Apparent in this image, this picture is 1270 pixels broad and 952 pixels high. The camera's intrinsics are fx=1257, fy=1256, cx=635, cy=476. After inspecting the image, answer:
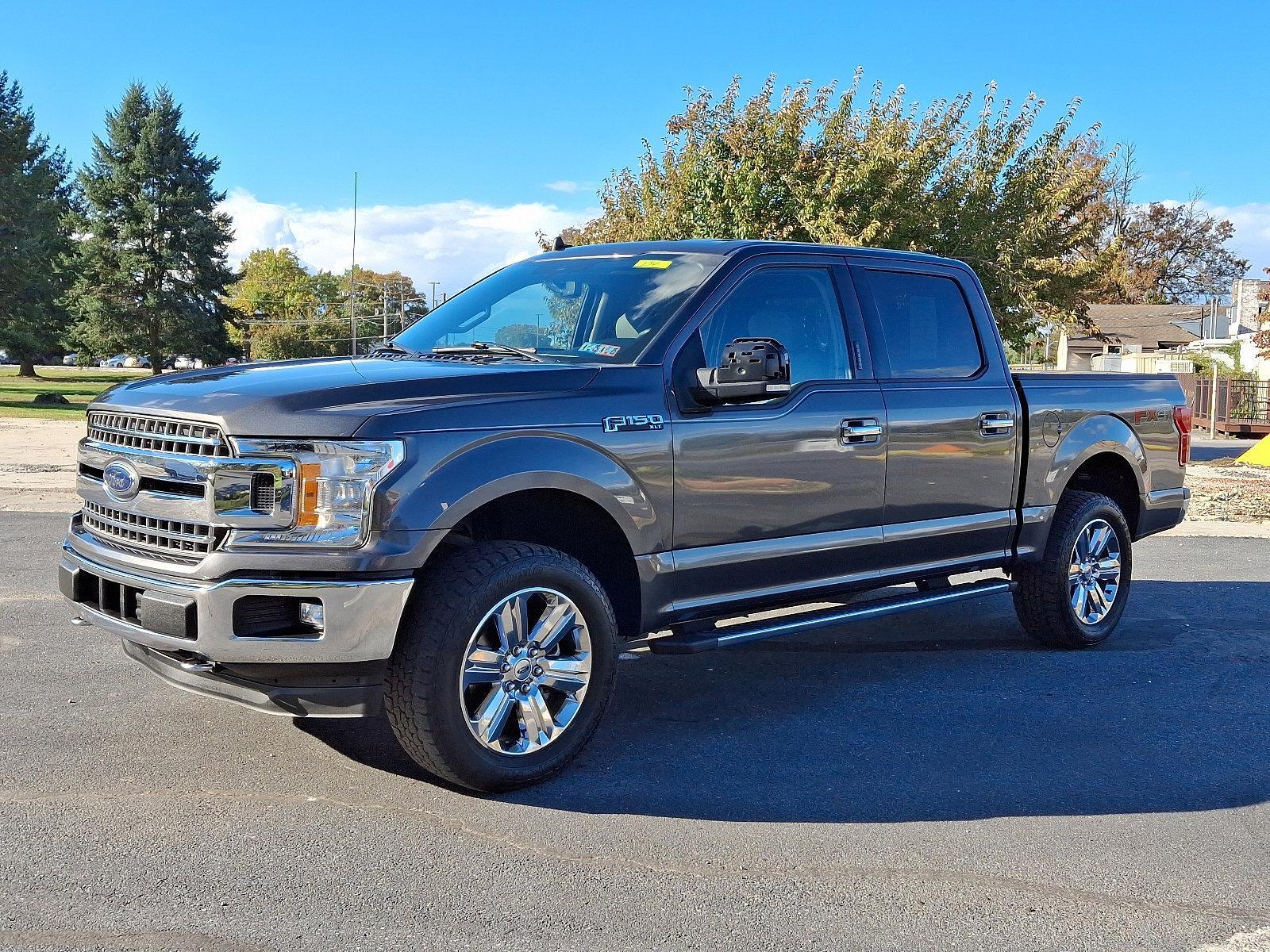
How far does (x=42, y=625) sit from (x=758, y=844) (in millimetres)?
4641

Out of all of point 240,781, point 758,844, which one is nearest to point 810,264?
point 758,844

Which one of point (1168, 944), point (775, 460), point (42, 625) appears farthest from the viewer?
point (42, 625)

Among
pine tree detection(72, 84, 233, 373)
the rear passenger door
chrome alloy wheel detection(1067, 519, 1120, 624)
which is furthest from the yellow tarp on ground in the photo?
pine tree detection(72, 84, 233, 373)

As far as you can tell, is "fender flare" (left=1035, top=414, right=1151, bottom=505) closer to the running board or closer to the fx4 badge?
the running board

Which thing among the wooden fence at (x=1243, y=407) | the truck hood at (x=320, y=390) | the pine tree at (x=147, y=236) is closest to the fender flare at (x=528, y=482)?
the truck hood at (x=320, y=390)

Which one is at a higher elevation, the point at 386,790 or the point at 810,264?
the point at 810,264

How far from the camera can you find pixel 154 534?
441 cm

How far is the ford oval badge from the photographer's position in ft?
14.7

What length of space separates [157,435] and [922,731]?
3317mm

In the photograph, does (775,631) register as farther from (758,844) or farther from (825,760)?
(758,844)

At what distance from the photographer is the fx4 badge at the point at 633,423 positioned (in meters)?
4.82

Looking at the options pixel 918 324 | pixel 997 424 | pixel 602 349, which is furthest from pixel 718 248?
pixel 997 424

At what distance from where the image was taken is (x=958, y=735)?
536 cm

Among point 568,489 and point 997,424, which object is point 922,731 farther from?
point 568,489
